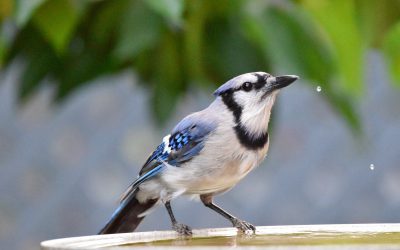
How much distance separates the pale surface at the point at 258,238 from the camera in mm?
947

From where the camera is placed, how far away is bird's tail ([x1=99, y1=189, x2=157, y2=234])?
A: 4.01 feet

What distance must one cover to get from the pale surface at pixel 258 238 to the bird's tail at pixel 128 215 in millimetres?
133

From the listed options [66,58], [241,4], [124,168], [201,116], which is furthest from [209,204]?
[124,168]

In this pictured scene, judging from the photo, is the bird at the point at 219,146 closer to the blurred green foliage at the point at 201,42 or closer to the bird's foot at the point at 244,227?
the bird's foot at the point at 244,227

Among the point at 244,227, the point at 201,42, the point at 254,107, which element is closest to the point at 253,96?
the point at 254,107

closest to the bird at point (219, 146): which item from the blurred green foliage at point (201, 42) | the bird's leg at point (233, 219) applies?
the bird's leg at point (233, 219)

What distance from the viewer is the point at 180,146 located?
45.5 inches

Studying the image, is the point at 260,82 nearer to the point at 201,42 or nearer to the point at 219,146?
the point at 219,146

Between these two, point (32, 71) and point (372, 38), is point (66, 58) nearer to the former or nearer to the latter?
point (32, 71)

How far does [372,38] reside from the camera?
1.47m

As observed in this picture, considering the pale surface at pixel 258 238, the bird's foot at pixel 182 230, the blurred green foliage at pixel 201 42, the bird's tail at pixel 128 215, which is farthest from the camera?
the blurred green foliage at pixel 201 42

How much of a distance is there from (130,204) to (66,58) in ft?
1.54

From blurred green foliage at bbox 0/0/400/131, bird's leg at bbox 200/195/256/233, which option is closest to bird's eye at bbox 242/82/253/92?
bird's leg at bbox 200/195/256/233

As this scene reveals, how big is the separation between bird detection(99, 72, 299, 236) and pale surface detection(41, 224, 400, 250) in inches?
1.0
